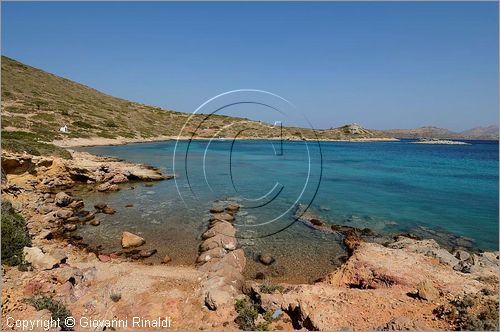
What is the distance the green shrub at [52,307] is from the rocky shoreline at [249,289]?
7.5 inches

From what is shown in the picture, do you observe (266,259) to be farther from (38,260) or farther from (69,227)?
(69,227)

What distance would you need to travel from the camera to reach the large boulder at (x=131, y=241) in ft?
61.9

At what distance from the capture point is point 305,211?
28750 millimetres

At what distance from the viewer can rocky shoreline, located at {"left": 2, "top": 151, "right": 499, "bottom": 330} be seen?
32.4 ft

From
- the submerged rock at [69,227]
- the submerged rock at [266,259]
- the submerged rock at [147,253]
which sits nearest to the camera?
the submerged rock at [266,259]

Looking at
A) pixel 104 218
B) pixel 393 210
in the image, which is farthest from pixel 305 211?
pixel 104 218

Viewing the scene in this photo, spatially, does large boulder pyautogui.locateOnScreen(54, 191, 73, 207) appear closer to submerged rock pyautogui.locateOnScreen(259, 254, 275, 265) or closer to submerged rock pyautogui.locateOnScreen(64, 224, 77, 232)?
submerged rock pyautogui.locateOnScreen(64, 224, 77, 232)

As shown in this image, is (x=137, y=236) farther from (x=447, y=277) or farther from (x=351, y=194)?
(x=351, y=194)

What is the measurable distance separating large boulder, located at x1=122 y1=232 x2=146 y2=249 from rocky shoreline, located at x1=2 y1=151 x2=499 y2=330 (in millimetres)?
60

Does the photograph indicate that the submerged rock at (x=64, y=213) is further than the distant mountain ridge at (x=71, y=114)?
No

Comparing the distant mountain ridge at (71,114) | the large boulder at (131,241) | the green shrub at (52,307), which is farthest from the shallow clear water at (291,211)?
the distant mountain ridge at (71,114)

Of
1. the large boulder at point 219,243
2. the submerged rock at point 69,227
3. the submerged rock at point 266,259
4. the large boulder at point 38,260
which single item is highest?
the large boulder at point 38,260

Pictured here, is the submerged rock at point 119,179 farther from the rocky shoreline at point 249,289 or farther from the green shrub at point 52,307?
the green shrub at point 52,307

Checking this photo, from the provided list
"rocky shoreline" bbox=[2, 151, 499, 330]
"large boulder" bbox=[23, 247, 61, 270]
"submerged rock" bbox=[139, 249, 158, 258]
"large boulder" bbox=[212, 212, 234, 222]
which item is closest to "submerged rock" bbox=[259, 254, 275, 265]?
"rocky shoreline" bbox=[2, 151, 499, 330]
